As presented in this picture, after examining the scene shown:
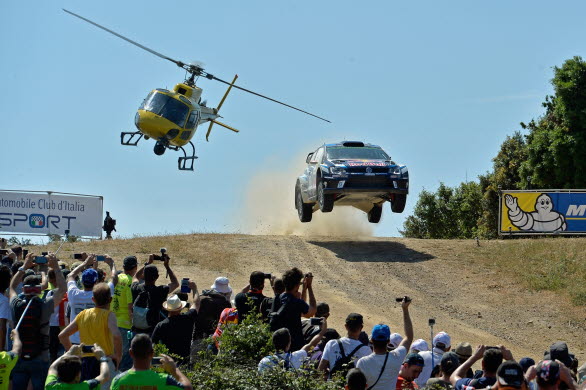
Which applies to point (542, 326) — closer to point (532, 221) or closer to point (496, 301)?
point (496, 301)

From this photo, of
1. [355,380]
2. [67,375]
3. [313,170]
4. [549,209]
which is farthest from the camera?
[549,209]

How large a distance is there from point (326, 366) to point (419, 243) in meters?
19.1

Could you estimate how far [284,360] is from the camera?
779cm

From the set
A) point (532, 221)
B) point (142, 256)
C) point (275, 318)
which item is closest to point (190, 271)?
point (142, 256)

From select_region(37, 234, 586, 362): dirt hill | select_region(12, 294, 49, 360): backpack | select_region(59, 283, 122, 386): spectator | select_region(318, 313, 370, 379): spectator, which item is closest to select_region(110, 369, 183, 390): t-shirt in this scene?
select_region(59, 283, 122, 386): spectator

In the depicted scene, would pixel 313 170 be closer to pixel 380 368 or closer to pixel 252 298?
pixel 252 298

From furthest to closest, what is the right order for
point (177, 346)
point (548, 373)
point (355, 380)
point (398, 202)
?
1. point (398, 202)
2. point (177, 346)
3. point (355, 380)
4. point (548, 373)

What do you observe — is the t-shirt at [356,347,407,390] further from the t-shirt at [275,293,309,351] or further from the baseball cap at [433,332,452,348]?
the baseball cap at [433,332,452,348]

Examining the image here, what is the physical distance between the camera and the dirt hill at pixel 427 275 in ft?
62.4

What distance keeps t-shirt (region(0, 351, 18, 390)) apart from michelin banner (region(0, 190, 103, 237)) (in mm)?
21978

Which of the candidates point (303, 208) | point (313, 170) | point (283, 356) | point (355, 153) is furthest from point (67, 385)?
point (303, 208)

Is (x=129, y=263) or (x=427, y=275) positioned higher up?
(x=129, y=263)

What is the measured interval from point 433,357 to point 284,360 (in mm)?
2040

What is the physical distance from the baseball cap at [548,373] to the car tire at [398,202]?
17.6 m
